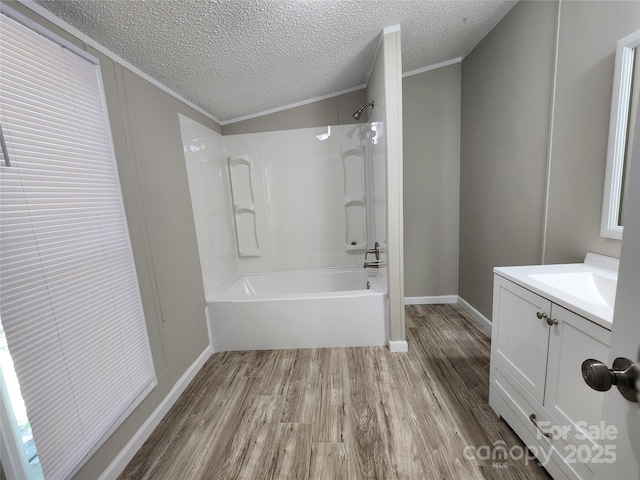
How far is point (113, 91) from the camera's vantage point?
139 centimetres

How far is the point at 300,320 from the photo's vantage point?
225cm

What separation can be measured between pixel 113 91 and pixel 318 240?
214 cm

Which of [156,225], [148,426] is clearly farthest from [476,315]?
[156,225]

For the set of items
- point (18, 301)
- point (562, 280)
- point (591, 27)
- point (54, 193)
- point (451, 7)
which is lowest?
point (562, 280)

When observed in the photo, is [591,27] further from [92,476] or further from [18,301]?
[92,476]

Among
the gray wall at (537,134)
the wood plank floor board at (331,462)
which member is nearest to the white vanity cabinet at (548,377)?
the gray wall at (537,134)

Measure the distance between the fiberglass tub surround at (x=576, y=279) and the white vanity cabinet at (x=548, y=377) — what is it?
0.14 feet

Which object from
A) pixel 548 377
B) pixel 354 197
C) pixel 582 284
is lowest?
pixel 548 377

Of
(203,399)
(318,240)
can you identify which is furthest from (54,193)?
(318,240)

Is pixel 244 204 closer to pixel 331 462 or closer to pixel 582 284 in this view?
pixel 331 462

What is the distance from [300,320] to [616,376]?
199cm

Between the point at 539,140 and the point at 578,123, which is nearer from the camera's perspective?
A: the point at 578,123

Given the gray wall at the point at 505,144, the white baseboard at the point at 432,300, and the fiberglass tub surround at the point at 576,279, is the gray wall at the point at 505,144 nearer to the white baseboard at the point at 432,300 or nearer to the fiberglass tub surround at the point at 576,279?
the white baseboard at the point at 432,300

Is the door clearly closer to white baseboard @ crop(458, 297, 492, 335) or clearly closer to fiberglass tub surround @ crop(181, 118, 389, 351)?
fiberglass tub surround @ crop(181, 118, 389, 351)
